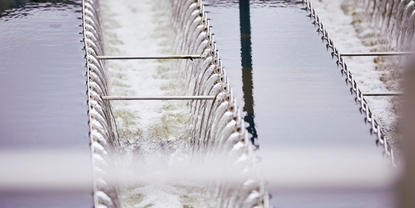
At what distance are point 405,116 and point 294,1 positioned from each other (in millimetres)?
3708

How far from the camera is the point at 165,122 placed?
3443mm

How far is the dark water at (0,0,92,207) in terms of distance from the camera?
229 cm

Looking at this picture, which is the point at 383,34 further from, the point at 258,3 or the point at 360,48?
the point at 258,3

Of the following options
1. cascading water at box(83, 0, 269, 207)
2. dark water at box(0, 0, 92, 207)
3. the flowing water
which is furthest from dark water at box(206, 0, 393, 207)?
dark water at box(0, 0, 92, 207)

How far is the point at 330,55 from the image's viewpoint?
325 cm

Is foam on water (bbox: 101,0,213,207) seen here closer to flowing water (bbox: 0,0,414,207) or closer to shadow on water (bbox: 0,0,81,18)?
flowing water (bbox: 0,0,414,207)

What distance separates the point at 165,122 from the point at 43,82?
0.80 meters

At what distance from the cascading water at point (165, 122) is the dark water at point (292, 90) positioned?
14 centimetres

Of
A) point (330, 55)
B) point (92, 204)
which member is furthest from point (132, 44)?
point (92, 204)

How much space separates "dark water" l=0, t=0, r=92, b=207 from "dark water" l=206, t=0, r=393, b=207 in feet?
2.47

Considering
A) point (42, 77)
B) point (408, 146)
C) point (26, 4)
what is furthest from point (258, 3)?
Result: point (408, 146)

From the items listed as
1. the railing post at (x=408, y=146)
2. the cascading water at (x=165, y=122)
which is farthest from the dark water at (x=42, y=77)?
the railing post at (x=408, y=146)

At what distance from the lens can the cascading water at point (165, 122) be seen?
2.12 m

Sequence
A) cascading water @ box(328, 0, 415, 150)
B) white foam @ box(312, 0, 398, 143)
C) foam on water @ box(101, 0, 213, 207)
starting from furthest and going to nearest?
1. cascading water @ box(328, 0, 415, 150)
2. white foam @ box(312, 0, 398, 143)
3. foam on water @ box(101, 0, 213, 207)
